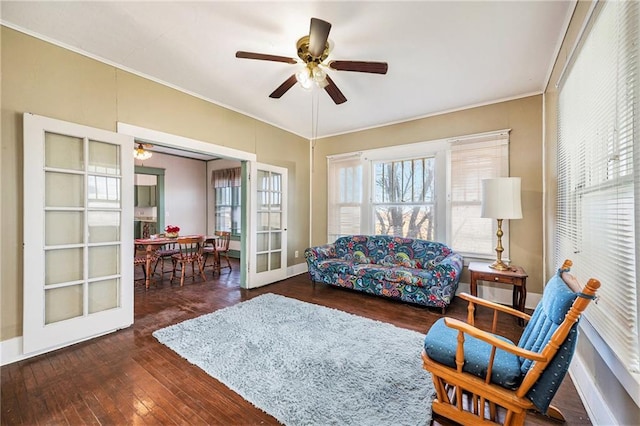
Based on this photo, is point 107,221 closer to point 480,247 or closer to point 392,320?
point 392,320

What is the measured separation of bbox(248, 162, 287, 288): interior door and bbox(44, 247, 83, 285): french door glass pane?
2097 millimetres

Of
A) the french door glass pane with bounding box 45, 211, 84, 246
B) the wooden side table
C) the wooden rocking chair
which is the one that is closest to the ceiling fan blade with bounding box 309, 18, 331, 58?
the wooden rocking chair

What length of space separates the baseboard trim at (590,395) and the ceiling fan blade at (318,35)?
2.78m

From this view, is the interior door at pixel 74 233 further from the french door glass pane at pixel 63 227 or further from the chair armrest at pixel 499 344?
the chair armrest at pixel 499 344

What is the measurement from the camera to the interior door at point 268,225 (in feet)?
13.8

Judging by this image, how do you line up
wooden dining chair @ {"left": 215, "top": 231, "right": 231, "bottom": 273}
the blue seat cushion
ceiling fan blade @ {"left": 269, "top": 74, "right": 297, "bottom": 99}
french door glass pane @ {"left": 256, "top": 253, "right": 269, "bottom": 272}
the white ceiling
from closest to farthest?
the blue seat cushion
the white ceiling
ceiling fan blade @ {"left": 269, "top": 74, "right": 297, "bottom": 99}
french door glass pane @ {"left": 256, "top": 253, "right": 269, "bottom": 272}
wooden dining chair @ {"left": 215, "top": 231, "right": 231, "bottom": 273}

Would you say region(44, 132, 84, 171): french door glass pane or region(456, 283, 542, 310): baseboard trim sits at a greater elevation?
region(44, 132, 84, 171): french door glass pane

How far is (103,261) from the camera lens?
8.68 ft

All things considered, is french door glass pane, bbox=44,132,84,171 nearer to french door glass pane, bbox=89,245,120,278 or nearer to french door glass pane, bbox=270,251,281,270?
french door glass pane, bbox=89,245,120,278

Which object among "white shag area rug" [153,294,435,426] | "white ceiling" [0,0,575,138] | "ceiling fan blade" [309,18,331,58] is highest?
"white ceiling" [0,0,575,138]

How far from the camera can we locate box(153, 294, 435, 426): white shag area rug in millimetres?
1617

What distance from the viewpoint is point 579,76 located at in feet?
6.20

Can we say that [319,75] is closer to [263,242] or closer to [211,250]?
[263,242]

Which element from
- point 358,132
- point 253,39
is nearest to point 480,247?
point 358,132
